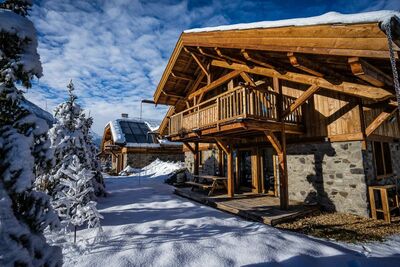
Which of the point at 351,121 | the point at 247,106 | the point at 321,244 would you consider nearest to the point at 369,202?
the point at 351,121

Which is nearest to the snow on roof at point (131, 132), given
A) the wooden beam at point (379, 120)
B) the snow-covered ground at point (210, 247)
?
the snow-covered ground at point (210, 247)

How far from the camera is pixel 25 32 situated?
8.87 feet

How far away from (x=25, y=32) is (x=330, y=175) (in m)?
8.65

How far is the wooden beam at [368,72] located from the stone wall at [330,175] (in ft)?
8.11

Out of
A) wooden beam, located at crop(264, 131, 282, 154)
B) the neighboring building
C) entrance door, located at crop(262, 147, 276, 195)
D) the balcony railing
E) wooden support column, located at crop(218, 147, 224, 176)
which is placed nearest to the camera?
the balcony railing

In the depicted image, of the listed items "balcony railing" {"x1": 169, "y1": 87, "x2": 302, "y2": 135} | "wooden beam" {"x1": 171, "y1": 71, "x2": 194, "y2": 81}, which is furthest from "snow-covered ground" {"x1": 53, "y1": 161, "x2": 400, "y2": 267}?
"wooden beam" {"x1": 171, "y1": 71, "x2": 194, "y2": 81}

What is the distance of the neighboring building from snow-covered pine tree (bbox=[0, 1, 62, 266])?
20000mm

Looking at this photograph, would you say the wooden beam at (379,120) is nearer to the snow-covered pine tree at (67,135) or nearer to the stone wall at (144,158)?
the snow-covered pine tree at (67,135)

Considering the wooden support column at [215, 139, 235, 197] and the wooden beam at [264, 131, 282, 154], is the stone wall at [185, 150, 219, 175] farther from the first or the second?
the wooden beam at [264, 131, 282, 154]

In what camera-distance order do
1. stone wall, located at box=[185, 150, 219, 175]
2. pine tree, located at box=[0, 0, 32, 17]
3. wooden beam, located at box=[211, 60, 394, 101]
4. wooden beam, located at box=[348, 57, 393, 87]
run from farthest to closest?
stone wall, located at box=[185, 150, 219, 175] < wooden beam, located at box=[211, 60, 394, 101] < wooden beam, located at box=[348, 57, 393, 87] < pine tree, located at box=[0, 0, 32, 17]

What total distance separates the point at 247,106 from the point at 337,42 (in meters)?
2.87

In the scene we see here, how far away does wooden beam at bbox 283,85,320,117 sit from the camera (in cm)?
709

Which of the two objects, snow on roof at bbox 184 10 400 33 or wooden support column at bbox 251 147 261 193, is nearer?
snow on roof at bbox 184 10 400 33

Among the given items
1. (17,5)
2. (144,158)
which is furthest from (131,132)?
(17,5)
